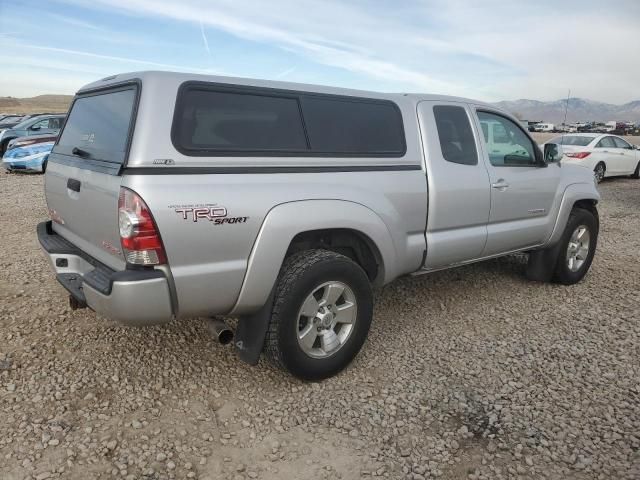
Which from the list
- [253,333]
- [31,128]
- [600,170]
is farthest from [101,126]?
[31,128]

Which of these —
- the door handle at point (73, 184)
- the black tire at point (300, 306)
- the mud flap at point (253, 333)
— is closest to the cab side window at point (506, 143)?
the black tire at point (300, 306)

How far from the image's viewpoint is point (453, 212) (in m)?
4.02

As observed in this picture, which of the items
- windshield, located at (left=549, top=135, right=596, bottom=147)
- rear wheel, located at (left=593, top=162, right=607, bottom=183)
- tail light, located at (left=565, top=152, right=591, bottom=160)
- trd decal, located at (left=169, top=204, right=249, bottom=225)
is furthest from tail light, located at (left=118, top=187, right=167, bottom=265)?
rear wheel, located at (left=593, top=162, right=607, bottom=183)

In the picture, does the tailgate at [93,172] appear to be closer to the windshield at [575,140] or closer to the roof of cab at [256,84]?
the roof of cab at [256,84]

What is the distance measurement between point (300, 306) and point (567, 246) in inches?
135

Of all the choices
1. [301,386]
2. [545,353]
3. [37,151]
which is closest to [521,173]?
[545,353]

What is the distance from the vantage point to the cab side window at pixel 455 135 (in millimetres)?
4035

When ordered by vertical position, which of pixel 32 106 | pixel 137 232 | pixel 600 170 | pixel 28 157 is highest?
pixel 137 232

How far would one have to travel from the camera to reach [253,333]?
3125mm

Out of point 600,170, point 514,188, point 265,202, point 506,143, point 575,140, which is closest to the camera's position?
point 265,202

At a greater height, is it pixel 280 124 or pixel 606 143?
pixel 280 124

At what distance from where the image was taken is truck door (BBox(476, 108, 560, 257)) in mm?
4402

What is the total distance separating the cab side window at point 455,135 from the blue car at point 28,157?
1292cm

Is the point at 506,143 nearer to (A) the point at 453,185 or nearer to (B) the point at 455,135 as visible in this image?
(B) the point at 455,135
